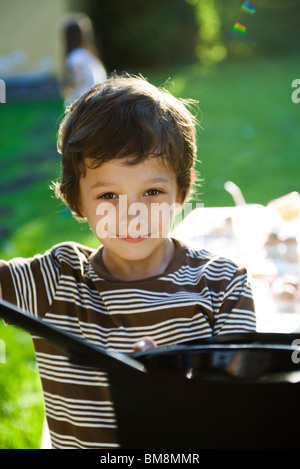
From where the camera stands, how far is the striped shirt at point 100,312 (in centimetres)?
110

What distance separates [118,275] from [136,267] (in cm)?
4

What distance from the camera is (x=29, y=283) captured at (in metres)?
1.15

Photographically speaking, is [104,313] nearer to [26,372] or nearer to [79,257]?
[79,257]

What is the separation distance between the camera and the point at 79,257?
123cm

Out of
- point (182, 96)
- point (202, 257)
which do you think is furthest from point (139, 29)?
point (202, 257)

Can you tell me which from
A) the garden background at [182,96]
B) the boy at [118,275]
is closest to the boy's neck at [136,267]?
the boy at [118,275]

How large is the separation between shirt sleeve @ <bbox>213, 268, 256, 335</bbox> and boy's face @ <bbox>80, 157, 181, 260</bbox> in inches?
6.4

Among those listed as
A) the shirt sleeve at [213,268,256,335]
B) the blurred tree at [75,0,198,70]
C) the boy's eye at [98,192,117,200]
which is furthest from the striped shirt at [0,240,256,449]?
the blurred tree at [75,0,198,70]

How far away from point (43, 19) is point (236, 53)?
3515mm

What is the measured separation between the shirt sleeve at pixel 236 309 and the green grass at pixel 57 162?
87 cm

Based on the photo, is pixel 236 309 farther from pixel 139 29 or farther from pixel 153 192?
pixel 139 29

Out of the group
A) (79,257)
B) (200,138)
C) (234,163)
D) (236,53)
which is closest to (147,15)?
(236,53)

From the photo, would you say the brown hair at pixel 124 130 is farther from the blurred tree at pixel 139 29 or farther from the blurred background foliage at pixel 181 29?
the blurred tree at pixel 139 29

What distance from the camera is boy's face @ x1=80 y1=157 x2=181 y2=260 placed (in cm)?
111
